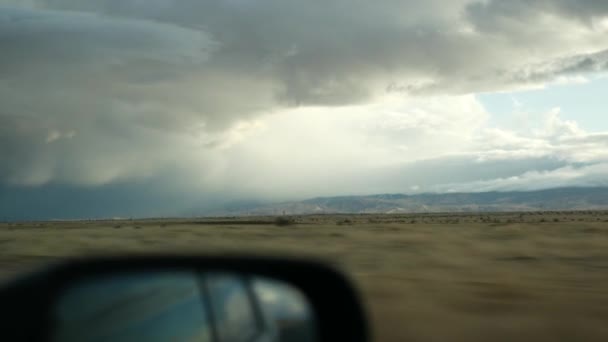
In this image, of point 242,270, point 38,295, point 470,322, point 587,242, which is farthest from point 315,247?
point 38,295

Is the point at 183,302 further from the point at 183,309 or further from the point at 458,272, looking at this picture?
the point at 458,272

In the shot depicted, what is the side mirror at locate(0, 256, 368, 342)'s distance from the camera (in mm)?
1557

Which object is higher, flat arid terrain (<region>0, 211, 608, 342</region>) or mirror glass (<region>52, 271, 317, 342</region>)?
mirror glass (<region>52, 271, 317, 342</region>)

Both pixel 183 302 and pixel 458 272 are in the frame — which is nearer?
pixel 183 302

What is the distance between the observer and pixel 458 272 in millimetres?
9836

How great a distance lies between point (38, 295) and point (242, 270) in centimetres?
127

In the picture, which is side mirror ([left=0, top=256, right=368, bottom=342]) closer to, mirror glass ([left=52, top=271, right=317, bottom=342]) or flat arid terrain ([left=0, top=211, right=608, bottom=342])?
mirror glass ([left=52, top=271, right=317, bottom=342])

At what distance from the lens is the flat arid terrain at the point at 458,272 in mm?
5555

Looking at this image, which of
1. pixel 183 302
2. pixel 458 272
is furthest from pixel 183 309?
pixel 458 272

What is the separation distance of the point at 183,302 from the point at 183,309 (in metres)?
0.05

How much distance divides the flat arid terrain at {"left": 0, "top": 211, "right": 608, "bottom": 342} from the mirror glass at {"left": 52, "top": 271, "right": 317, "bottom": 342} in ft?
0.95

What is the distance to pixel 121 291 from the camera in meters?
2.04

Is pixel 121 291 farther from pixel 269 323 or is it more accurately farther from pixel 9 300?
pixel 269 323

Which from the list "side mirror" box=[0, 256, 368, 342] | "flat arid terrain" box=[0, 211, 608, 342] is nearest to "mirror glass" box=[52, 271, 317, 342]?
"side mirror" box=[0, 256, 368, 342]
